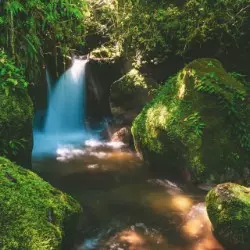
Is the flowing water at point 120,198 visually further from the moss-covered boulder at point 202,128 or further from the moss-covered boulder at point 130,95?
the moss-covered boulder at point 130,95

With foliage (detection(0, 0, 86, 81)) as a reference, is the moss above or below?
below

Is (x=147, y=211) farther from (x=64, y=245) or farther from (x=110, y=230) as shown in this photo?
(x=64, y=245)

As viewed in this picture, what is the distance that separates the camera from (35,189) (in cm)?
452

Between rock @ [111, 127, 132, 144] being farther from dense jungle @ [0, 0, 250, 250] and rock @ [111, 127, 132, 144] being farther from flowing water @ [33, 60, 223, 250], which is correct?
flowing water @ [33, 60, 223, 250]

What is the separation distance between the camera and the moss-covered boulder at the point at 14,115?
6.28 meters

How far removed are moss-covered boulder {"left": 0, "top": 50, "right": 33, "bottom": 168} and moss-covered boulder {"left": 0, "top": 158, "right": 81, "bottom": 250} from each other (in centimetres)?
161

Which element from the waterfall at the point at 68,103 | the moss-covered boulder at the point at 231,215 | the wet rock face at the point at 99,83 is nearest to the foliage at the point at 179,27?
the wet rock face at the point at 99,83

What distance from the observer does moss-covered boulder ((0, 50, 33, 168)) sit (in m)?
6.28

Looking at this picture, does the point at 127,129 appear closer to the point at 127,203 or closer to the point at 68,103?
the point at 68,103

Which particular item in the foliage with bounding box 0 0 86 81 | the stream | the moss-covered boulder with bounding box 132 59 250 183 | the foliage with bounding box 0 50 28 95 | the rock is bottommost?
the stream

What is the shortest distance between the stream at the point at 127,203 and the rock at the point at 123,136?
0.85 metres

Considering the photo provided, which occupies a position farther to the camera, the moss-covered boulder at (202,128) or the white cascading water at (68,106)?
the white cascading water at (68,106)

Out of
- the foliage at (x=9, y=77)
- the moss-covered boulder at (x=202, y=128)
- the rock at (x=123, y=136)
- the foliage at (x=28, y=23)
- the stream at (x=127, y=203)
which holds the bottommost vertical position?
the stream at (x=127, y=203)

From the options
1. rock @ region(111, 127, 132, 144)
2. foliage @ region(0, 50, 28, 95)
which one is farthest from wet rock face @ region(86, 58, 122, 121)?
foliage @ region(0, 50, 28, 95)
